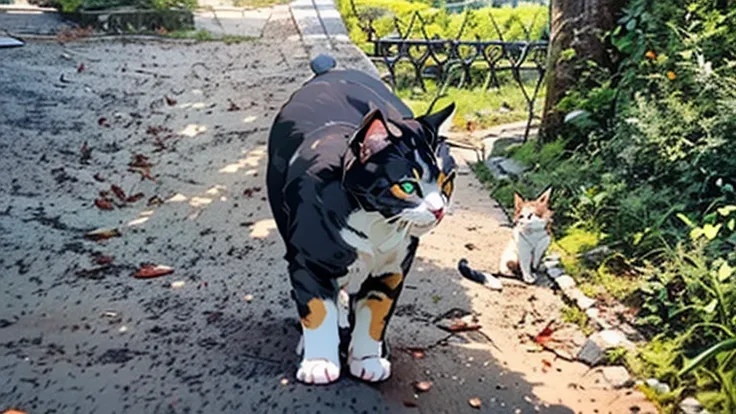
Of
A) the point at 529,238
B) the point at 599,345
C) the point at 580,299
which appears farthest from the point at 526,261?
the point at 599,345

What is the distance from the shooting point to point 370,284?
9.20ft

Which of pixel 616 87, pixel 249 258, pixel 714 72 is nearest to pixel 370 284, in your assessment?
pixel 249 258

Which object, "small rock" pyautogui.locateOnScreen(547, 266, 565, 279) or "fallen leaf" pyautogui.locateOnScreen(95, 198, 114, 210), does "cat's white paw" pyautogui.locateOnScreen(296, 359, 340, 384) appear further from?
"fallen leaf" pyautogui.locateOnScreen(95, 198, 114, 210)

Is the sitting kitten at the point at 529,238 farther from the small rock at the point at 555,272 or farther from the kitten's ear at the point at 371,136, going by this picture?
the kitten's ear at the point at 371,136

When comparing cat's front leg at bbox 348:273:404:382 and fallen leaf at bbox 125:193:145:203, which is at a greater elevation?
cat's front leg at bbox 348:273:404:382

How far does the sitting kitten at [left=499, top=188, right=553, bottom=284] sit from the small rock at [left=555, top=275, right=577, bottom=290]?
16 cm

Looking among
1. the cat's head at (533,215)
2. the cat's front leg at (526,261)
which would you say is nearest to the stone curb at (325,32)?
the cat's head at (533,215)

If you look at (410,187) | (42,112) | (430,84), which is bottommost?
(430,84)

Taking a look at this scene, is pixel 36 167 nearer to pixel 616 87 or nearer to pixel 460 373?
pixel 460 373

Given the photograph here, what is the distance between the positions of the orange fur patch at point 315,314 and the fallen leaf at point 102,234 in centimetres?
248

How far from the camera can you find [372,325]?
2.88 meters

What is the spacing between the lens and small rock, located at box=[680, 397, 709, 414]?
127 inches

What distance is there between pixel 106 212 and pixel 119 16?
5.91 m

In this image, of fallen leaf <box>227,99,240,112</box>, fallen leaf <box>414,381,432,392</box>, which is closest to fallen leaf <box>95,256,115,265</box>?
fallen leaf <box>414,381,432,392</box>
